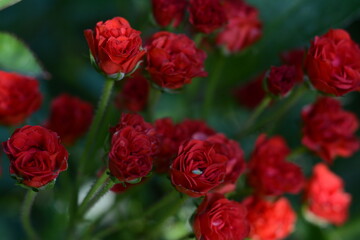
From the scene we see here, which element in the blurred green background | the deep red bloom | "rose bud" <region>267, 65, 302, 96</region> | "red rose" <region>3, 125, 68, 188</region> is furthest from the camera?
the deep red bloom

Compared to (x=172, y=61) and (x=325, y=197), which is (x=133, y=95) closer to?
(x=172, y=61)

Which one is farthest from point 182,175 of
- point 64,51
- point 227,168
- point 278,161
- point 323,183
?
point 64,51

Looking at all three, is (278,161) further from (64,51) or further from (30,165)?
(64,51)

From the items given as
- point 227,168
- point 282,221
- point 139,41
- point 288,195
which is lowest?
point 288,195

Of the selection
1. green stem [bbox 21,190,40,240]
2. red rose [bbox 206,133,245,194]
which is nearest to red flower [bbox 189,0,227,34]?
red rose [bbox 206,133,245,194]

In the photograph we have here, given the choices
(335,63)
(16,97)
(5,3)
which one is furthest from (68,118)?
(335,63)

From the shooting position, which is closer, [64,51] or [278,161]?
[278,161]

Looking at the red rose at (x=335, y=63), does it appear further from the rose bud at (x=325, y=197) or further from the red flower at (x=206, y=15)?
the rose bud at (x=325, y=197)

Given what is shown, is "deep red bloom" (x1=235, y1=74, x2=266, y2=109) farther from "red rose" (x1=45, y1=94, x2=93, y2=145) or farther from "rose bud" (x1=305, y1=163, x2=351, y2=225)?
"red rose" (x1=45, y1=94, x2=93, y2=145)
